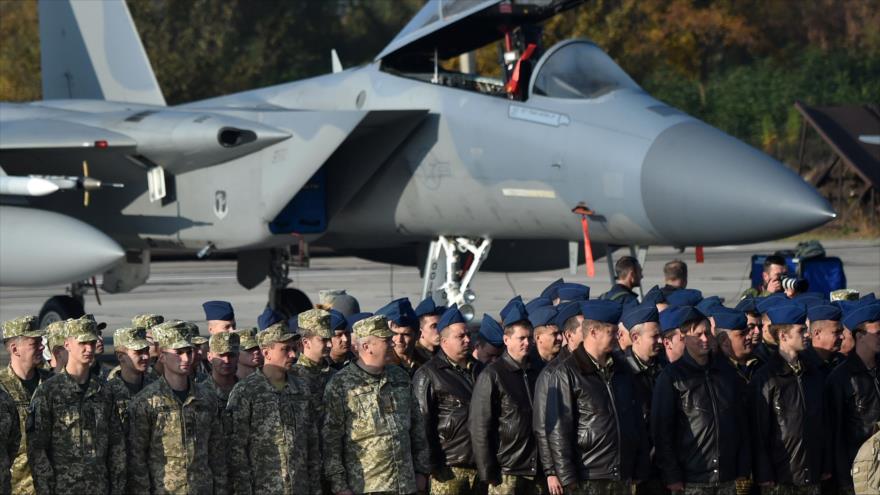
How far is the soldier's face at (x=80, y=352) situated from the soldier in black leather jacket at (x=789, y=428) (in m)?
3.26

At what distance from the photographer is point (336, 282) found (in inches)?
912

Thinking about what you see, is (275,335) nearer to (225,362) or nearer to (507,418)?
(225,362)

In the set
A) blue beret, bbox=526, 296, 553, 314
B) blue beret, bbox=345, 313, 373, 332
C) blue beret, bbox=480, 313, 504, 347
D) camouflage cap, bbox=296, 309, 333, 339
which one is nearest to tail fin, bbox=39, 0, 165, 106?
blue beret, bbox=345, 313, 373, 332

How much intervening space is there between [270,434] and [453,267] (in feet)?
20.5

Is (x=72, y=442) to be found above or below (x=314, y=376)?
below

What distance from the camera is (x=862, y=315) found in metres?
8.20

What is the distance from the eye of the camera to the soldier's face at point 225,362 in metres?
7.00

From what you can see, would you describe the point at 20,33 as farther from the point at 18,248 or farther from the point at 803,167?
the point at 18,248

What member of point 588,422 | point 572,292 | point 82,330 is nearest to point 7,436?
point 82,330

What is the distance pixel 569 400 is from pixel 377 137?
6.12 m

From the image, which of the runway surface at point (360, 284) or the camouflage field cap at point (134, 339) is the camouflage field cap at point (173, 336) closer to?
the camouflage field cap at point (134, 339)

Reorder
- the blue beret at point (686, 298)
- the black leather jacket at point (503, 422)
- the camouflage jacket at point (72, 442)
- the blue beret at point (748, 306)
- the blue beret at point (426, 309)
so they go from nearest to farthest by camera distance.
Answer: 1. the camouflage jacket at point (72, 442)
2. the black leather jacket at point (503, 422)
3. the blue beret at point (686, 298)
4. the blue beret at point (748, 306)
5. the blue beret at point (426, 309)

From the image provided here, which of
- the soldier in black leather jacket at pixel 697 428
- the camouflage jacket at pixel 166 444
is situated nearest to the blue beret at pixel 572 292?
the soldier in black leather jacket at pixel 697 428

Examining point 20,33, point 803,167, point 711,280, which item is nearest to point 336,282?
point 711,280
